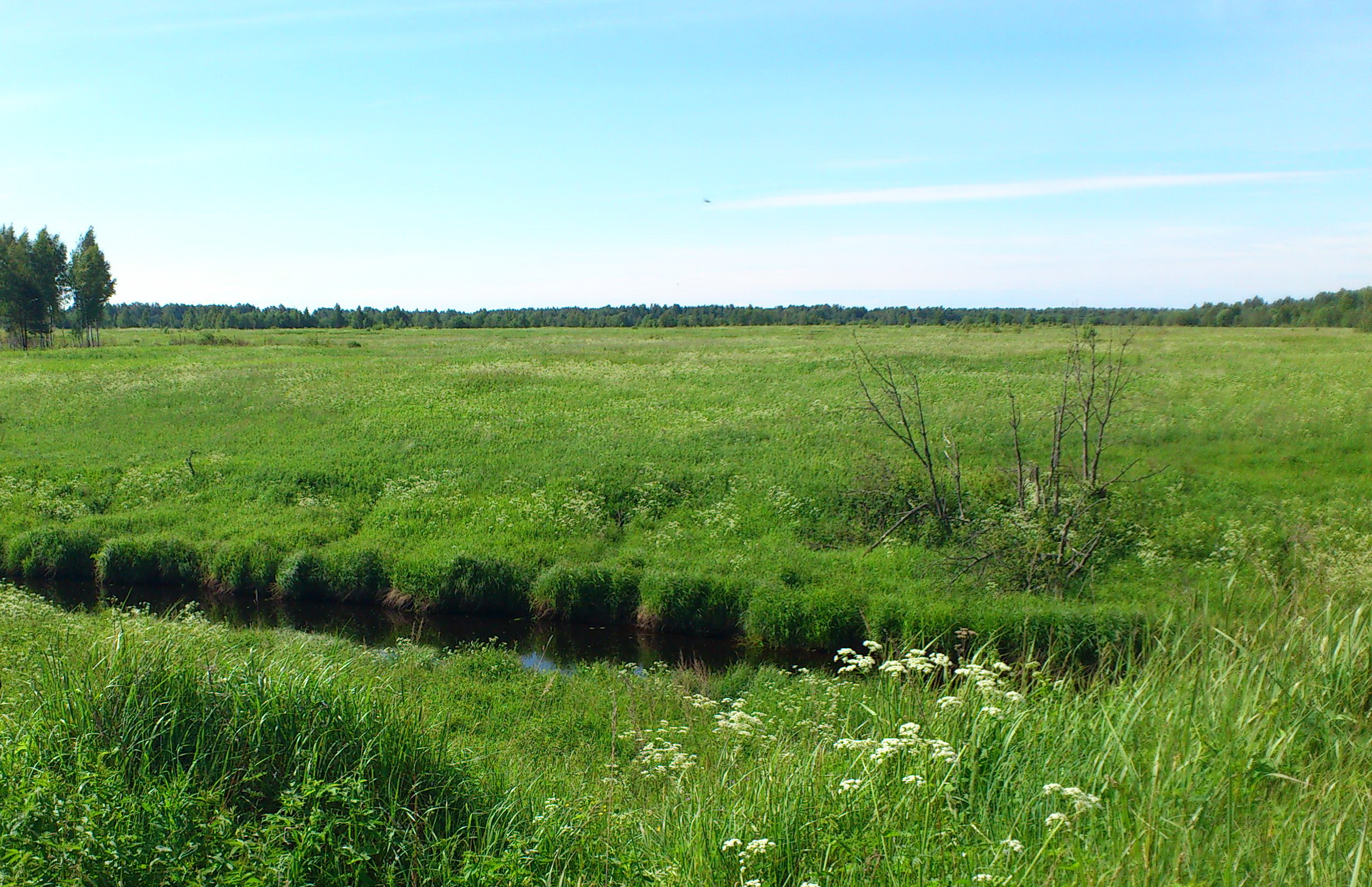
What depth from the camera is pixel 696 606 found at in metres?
18.1

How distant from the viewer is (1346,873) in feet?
12.8

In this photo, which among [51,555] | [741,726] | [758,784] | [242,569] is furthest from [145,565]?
[758,784]

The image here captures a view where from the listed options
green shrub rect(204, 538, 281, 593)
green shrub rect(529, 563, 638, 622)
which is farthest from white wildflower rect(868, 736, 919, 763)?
green shrub rect(204, 538, 281, 593)

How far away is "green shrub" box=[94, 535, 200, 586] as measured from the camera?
66.8ft

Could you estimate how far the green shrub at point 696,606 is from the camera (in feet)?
59.0

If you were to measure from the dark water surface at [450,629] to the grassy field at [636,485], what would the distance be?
0.41 meters

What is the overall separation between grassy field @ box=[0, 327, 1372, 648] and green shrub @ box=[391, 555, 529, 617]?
5 cm

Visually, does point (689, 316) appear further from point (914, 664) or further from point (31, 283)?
point (914, 664)

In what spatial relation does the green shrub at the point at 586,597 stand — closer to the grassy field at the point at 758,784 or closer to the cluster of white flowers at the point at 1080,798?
the grassy field at the point at 758,784

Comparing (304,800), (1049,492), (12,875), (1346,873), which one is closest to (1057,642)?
(1049,492)

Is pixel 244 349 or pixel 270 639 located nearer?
pixel 270 639

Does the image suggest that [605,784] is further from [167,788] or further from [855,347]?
[855,347]

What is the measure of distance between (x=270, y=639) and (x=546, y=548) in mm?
7272

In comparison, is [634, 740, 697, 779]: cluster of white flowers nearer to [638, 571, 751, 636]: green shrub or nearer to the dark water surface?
the dark water surface
